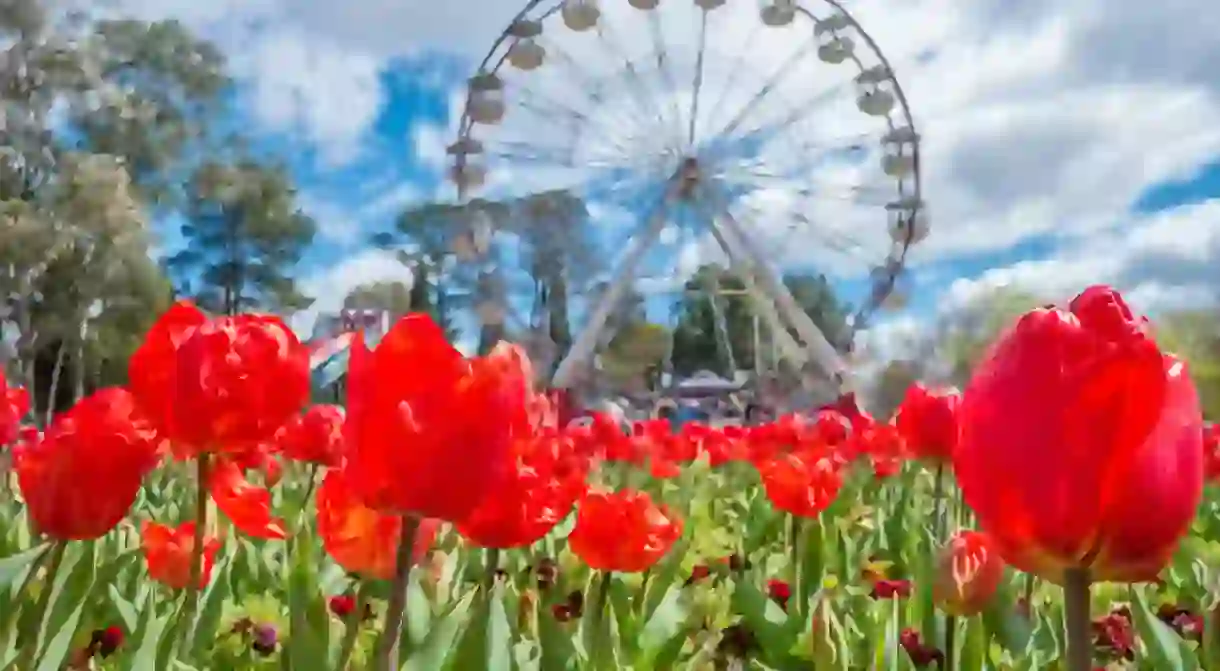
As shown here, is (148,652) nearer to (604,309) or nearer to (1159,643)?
(1159,643)

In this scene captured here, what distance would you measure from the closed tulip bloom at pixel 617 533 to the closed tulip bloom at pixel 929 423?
77 centimetres

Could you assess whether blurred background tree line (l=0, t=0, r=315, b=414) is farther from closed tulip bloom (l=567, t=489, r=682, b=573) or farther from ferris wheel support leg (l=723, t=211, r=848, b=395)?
closed tulip bloom (l=567, t=489, r=682, b=573)

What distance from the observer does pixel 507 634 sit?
1.17 m

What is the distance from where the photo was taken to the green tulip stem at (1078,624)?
59 centimetres

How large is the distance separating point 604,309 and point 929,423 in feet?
41.1

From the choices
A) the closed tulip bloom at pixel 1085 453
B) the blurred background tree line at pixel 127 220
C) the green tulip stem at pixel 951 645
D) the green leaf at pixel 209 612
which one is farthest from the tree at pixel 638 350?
the closed tulip bloom at pixel 1085 453

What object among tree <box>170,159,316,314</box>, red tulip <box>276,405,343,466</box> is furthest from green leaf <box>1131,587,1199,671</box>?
tree <box>170,159,316,314</box>

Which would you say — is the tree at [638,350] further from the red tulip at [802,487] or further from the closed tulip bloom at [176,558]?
the closed tulip bloom at [176,558]

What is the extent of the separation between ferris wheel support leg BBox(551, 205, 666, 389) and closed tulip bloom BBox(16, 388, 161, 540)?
12.5 m

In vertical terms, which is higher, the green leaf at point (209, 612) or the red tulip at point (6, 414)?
the red tulip at point (6, 414)

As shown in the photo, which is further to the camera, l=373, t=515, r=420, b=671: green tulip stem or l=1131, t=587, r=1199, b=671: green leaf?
l=1131, t=587, r=1199, b=671: green leaf

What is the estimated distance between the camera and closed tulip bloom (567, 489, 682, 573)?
5.12 feet

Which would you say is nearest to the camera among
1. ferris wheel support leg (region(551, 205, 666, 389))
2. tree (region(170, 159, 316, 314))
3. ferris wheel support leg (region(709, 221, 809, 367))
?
ferris wheel support leg (region(551, 205, 666, 389))

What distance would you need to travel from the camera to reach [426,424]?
2.79 feet
